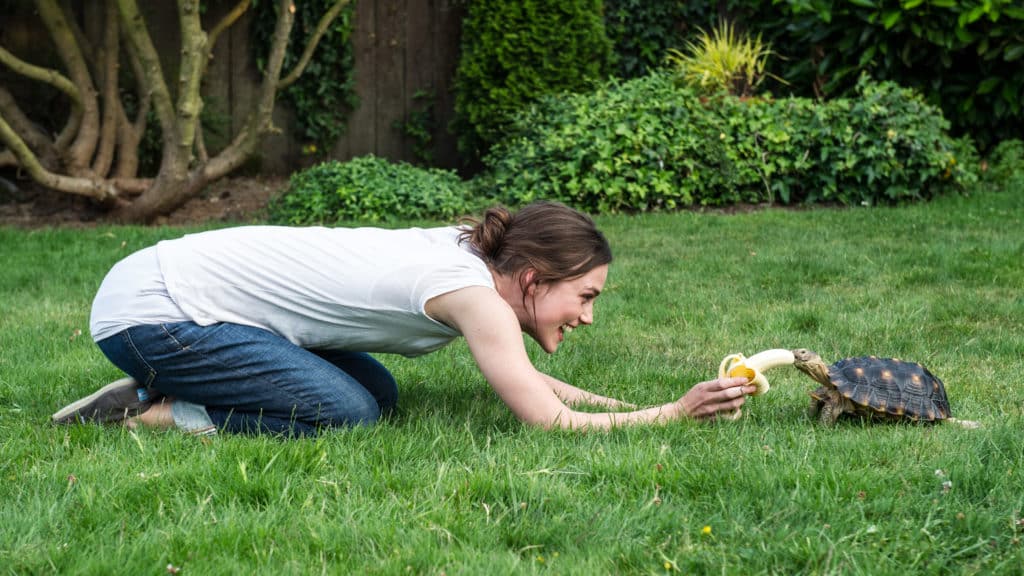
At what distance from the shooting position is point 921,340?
4.55 meters

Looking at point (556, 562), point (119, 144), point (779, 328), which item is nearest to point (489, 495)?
point (556, 562)

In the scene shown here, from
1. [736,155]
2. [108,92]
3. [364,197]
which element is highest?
[108,92]

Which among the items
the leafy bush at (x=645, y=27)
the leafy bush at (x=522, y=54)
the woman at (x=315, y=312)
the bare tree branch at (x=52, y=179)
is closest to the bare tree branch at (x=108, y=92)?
the bare tree branch at (x=52, y=179)

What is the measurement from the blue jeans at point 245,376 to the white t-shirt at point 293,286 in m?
0.05

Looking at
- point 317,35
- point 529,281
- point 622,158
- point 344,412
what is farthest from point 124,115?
point 529,281

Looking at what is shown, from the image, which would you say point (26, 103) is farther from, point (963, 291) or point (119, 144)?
point (963, 291)

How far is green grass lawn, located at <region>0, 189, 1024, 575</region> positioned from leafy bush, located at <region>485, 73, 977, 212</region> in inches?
155

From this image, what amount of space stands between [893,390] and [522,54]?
7288mm

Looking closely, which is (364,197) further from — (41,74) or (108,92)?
(41,74)

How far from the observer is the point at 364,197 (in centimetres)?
839

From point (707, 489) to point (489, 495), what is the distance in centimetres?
55

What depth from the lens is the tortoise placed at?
323 centimetres

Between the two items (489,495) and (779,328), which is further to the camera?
(779,328)

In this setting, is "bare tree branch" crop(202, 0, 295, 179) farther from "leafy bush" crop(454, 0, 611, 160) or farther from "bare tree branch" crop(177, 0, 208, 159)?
"leafy bush" crop(454, 0, 611, 160)
